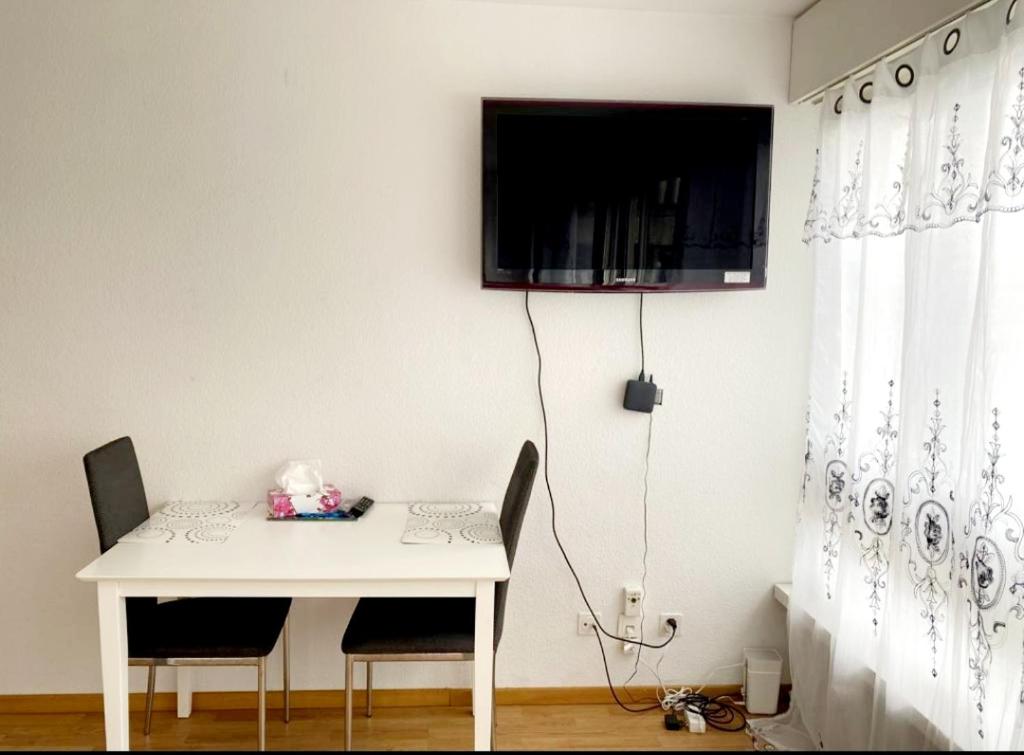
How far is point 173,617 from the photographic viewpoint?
2.35 m

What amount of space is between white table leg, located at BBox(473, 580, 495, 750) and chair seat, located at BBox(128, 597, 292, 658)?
0.61m

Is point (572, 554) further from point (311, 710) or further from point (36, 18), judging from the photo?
point (36, 18)

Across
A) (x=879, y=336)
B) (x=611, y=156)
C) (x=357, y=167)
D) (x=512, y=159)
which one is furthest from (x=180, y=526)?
(x=879, y=336)

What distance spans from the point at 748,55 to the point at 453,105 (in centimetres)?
102

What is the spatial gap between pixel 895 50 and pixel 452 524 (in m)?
1.86

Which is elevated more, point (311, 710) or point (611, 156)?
point (611, 156)

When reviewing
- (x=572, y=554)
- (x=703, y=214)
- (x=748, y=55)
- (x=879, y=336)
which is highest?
(x=748, y=55)

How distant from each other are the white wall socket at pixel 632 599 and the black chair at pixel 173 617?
1171mm

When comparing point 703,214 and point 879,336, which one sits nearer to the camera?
point 879,336

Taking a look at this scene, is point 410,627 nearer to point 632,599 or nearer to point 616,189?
point 632,599

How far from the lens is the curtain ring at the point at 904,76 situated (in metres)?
2.10

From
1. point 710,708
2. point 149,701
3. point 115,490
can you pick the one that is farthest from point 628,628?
point 115,490

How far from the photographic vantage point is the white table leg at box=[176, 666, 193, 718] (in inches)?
106

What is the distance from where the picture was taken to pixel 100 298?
2.60m
